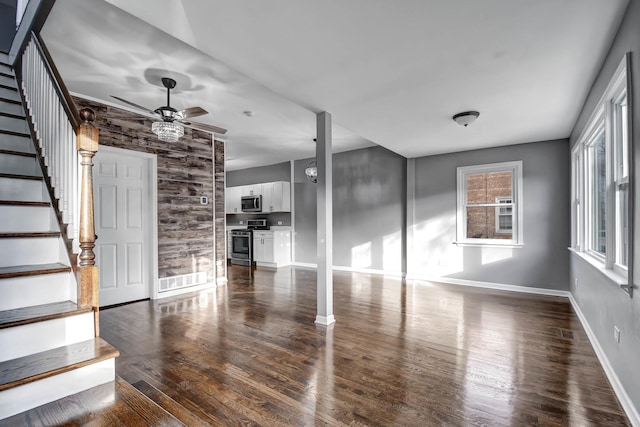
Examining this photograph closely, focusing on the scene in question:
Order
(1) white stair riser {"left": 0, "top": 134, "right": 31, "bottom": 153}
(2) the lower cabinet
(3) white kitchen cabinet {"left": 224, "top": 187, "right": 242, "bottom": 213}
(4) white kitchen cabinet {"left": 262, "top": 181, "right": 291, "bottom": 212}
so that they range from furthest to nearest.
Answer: (3) white kitchen cabinet {"left": 224, "top": 187, "right": 242, "bottom": 213}
(4) white kitchen cabinet {"left": 262, "top": 181, "right": 291, "bottom": 212}
(2) the lower cabinet
(1) white stair riser {"left": 0, "top": 134, "right": 31, "bottom": 153}

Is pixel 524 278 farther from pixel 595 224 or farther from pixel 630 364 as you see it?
pixel 630 364

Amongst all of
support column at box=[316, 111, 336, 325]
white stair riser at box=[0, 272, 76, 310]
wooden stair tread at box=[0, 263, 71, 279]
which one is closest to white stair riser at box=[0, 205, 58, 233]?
wooden stair tread at box=[0, 263, 71, 279]

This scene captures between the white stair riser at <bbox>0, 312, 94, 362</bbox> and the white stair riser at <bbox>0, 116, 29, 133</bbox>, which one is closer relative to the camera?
the white stair riser at <bbox>0, 312, 94, 362</bbox>

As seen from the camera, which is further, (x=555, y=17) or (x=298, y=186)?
(x=298, y=186)

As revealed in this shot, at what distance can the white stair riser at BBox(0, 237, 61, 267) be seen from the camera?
193 cm

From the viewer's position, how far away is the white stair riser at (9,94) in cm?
301

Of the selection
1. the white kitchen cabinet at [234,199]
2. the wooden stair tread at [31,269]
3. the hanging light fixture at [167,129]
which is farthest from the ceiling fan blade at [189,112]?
the white kitchen cabinet at [234,199]

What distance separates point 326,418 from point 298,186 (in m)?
6.41

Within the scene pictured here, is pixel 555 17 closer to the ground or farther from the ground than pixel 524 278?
farther from the ground

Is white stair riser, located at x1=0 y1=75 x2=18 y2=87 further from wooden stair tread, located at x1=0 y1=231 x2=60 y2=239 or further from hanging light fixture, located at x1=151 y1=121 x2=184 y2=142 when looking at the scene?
wooden stair tread, located at x1=0 y1=231 x2=60 y2=239

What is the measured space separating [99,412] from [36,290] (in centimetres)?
88

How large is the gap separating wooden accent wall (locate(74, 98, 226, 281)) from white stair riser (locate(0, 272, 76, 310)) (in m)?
2.79

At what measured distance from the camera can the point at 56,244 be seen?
2111mm

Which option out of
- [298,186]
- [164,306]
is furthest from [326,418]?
[298,186]
